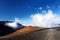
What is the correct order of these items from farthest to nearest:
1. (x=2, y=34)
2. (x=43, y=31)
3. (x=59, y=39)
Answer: (x=43, y=31) → (x=2, y=34) → (x=59, y=39)

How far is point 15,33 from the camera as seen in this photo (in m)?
6.85

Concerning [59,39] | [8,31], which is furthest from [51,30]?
[8,31]

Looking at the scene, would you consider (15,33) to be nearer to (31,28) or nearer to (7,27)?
(7,27)

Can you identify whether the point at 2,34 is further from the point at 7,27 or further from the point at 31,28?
the point at 31,28

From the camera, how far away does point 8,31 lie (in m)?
6.95

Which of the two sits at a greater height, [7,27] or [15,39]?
[7,27]

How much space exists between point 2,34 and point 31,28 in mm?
1666

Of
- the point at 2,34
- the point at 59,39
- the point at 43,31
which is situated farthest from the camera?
the point at 43,31

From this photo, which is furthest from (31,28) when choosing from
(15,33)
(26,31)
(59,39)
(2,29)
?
(59,39)

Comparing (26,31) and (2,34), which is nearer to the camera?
(2,34)

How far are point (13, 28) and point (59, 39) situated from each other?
2.47 m

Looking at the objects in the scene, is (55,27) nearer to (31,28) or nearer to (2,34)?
(31,28)

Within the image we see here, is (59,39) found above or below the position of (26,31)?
below

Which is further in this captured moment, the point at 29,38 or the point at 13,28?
the point at 13,28
